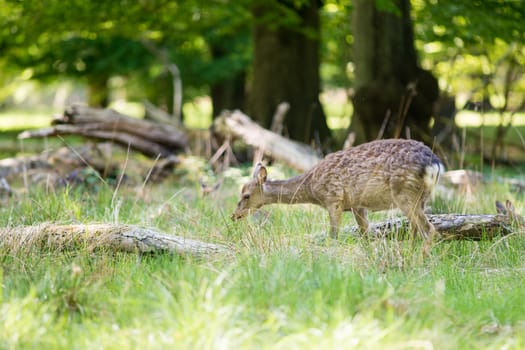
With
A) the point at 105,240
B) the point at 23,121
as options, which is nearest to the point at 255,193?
the point at 105,240

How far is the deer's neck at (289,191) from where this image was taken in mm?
6938

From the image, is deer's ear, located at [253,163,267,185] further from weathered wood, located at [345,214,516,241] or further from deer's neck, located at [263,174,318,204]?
weathered wood, located at [345,214,516,241]

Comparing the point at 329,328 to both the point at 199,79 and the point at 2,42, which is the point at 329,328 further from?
the point at 199,79

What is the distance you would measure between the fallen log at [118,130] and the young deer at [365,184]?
146 inches

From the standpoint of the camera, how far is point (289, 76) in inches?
524

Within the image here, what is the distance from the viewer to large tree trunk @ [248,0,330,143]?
1324cm

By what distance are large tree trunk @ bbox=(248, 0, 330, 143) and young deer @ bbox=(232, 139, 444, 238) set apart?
6178 mm

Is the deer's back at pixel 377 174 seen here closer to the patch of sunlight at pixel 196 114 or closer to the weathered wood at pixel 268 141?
the weathered wood at pixel 268 141

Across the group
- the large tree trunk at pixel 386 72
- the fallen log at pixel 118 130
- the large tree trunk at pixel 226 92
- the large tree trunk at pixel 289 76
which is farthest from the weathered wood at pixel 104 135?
the large tree trunk at pixel 226 92

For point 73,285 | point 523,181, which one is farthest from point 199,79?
point 73,285

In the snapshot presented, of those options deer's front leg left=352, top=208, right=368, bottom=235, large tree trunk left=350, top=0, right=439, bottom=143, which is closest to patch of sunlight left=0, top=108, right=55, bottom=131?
large tree trunk left=350, top=0, right=439, bottom=143

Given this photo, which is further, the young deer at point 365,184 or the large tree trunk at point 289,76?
the large tree trunk at point 289,76

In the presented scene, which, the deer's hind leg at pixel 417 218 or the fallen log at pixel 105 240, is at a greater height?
the fallen log at pixel 105 240

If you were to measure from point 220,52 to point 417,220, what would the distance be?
46.9 ft
